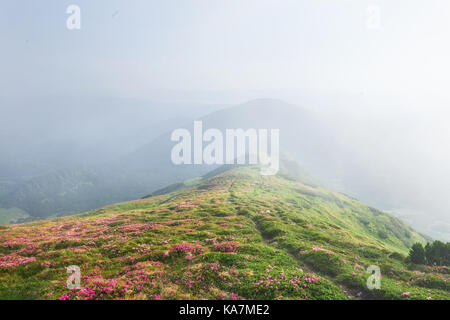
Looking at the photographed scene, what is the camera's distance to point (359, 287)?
20.1 meters

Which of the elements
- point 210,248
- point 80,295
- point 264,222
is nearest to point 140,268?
point 80,295

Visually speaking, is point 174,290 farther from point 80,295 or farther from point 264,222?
point 264,222

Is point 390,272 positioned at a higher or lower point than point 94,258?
lower

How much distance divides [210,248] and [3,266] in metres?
20.2

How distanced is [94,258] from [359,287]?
2734 cm

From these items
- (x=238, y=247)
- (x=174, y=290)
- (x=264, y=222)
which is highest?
(x=174, y=290)

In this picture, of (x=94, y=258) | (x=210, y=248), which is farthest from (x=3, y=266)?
(x=210, y=248)

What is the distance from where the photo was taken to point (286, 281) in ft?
61.2

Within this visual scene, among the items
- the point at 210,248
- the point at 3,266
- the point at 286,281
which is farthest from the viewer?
the point at 210,248
